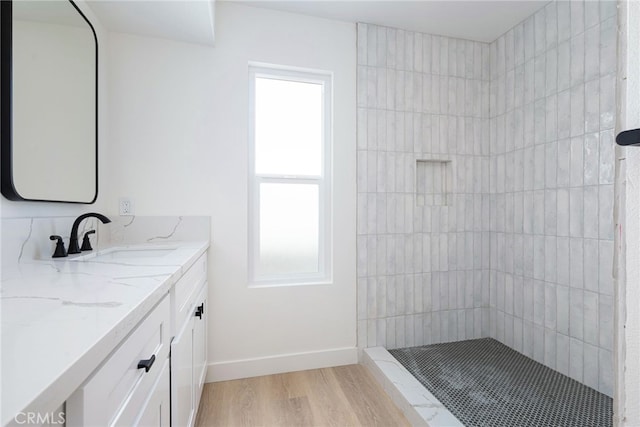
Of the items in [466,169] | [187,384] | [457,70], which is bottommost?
[187,384]

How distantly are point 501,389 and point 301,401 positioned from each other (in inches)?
47.2

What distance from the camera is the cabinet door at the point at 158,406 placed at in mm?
812

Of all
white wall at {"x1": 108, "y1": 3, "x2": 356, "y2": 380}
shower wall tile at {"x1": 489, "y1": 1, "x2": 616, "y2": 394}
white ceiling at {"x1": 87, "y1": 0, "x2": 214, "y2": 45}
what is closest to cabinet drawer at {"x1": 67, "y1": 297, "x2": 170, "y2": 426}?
white wall at {"x1": 108, "y1": 3, "x2": 356, "y2": 380}

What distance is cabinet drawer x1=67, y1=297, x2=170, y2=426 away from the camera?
48 centimetres

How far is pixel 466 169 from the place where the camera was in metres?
2.54

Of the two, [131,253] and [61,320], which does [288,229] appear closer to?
[131,253]

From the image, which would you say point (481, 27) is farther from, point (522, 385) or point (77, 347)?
point (77, 347)

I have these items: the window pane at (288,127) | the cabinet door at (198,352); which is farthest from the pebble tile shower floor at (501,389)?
the window pane at (288,127)

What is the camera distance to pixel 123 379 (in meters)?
0.66

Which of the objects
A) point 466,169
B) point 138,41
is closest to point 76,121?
point 138,41

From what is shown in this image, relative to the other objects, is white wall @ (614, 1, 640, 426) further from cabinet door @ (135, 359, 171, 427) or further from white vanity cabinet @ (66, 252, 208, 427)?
cabinet door @ (135, 359, 171, 427)

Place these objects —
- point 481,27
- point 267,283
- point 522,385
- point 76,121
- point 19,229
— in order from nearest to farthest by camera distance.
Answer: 1. point 19,229
2. point 76,121
3. point 522,385
4. point 267,283
5. point 481,27

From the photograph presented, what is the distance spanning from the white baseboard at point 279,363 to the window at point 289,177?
20.4 inches

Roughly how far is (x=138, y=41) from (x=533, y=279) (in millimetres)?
3150
